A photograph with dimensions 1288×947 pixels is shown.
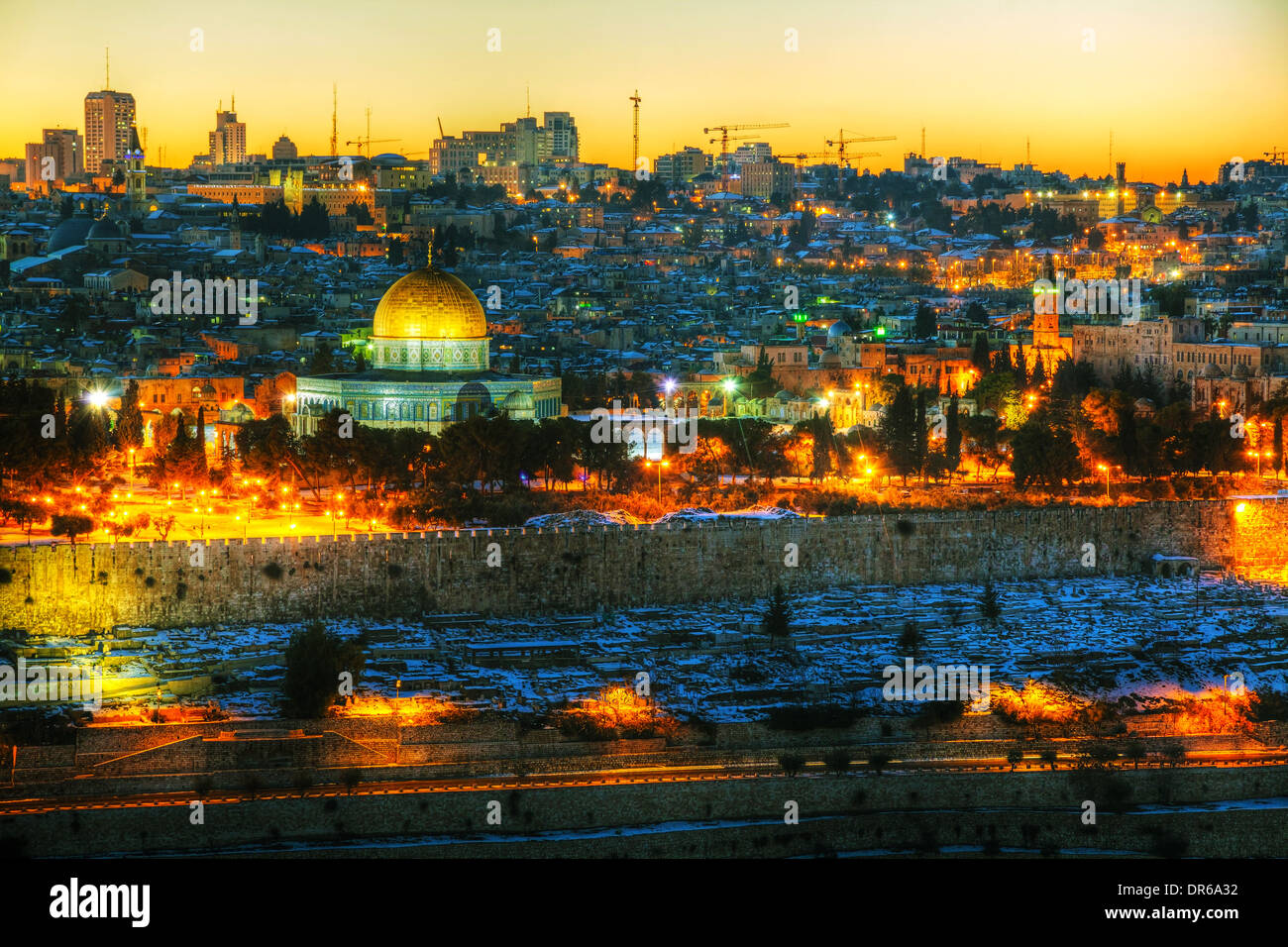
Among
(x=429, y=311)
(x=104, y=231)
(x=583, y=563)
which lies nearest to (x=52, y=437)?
(x=583, y=563)

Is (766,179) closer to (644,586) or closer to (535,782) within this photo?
(644,586)

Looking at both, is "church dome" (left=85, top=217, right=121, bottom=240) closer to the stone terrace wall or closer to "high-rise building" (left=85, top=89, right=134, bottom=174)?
"high-rise building" (left=85, top=89, right=134, bottom=174)

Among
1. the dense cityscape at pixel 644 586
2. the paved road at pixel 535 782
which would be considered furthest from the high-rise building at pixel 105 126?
the paved road at pixel 535 782

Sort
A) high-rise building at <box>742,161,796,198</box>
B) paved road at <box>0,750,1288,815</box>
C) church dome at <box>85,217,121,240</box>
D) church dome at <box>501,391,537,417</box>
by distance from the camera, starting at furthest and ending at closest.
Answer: high-rise building at <box>742,161,796,198</box>
church dome at <box>85,217,121,240</box>
church dome at <box>501,391,537,417</box>
paved road at <box>0,750,1288,815</box>

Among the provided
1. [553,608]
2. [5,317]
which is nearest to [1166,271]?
[5,317]

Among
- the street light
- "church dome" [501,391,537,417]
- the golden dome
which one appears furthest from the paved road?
the golden dome

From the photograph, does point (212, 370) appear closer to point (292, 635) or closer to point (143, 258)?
point (292, 635)

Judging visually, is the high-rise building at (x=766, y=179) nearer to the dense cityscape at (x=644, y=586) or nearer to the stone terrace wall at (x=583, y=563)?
the dense cityscape at (x=644, y=586)
